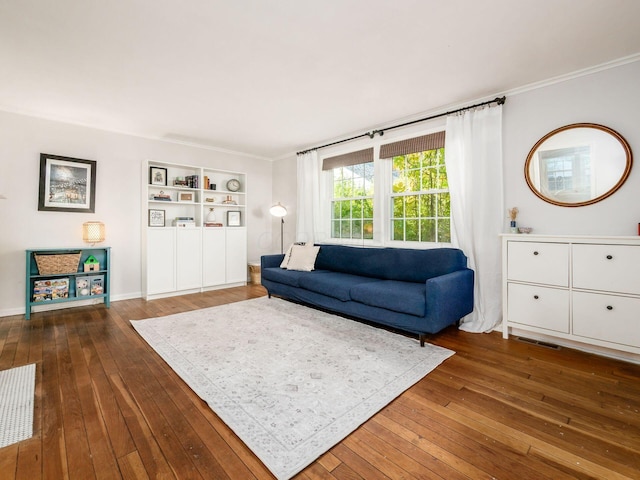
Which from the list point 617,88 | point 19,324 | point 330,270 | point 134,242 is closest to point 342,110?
point 330,270

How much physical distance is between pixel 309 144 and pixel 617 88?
148 inches

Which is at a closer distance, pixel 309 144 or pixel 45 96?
pixel 45 96

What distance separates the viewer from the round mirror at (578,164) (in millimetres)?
2498

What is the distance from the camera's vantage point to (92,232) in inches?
155

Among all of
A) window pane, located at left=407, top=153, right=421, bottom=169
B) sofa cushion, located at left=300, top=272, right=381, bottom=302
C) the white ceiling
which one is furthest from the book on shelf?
window pane, located at left=407, top=153, right=421, bottom=169

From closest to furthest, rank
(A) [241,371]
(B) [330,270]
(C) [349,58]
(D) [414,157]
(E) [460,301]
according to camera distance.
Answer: (A) [241,371] → (C) [349,58] → (E) [460,301] → (D) [414,157] → (B) [330,270]

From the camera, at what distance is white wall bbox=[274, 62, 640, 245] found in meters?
2.45

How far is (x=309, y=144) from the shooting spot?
5.09m

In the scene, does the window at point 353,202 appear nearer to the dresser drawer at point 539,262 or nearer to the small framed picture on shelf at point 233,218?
the small framed picture on shelf at point 233,218

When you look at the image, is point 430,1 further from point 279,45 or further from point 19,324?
point 19,324

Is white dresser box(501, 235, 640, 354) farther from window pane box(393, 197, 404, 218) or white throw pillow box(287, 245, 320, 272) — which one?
white throw pillow box(287, 245, 320, 272)

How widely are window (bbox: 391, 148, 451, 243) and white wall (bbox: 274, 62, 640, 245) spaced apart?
2.33 feet

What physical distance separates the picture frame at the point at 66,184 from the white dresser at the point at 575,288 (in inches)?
203

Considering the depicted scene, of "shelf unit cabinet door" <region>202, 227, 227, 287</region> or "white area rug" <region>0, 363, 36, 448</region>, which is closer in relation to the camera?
"white area rug" <region>0, 363, 36, 448</region>
